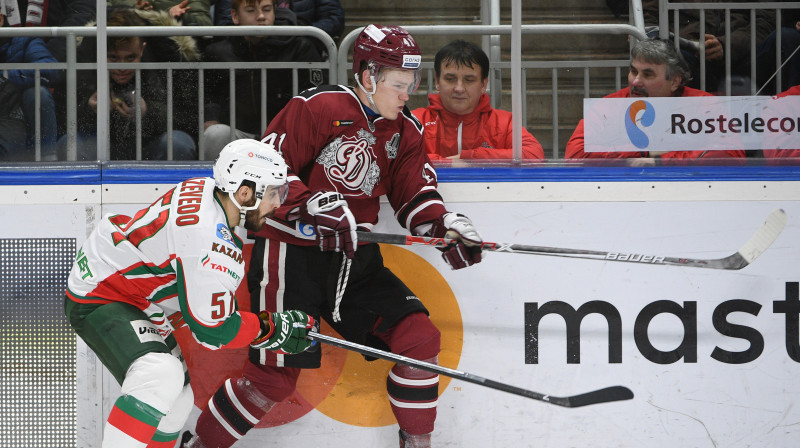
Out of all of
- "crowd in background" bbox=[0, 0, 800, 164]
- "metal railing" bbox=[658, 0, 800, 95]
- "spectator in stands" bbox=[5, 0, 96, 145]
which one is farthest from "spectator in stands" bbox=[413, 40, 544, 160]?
"spectator in stands" bbox=[5, 0, 96, 145]

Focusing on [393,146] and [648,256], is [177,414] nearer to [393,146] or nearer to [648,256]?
[393,146]

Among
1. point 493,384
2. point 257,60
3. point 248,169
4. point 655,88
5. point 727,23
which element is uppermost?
point 727,23

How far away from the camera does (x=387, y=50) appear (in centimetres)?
265

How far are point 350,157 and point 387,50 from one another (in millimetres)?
311

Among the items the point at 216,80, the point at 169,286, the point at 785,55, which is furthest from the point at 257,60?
the point at 785,55

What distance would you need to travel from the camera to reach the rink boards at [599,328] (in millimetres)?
2838

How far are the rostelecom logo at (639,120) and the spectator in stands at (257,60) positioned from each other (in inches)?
38.1

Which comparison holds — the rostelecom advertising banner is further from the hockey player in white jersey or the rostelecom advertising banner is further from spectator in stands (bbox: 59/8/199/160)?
spectator in stands (bbox: 59/8/199/160)

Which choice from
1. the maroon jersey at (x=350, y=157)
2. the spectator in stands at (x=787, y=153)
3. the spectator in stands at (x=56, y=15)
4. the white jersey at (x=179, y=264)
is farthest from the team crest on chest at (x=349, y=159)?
the spectator in stands at (x=787, y=153)

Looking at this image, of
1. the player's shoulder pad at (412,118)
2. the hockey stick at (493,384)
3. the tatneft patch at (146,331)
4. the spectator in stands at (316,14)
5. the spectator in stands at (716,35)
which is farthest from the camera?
the spectator in stands at (316,14)

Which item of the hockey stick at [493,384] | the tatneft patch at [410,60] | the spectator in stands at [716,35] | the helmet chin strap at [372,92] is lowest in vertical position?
the hockey stick at [493,384]

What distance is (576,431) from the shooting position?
9.33ft

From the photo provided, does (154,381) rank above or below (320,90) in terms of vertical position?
below

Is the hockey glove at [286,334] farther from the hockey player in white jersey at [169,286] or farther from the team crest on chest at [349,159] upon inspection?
the team crest on chest at [349,159]
